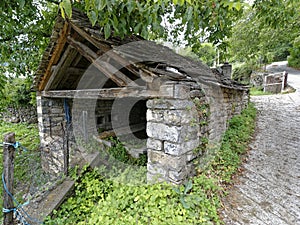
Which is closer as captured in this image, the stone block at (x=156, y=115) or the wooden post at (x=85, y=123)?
the stone block at (x=156, y=115)

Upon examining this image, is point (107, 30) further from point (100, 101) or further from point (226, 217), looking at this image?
point (100, 101)

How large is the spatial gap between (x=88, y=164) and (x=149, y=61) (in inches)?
98.9

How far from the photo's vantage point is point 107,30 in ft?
6.89

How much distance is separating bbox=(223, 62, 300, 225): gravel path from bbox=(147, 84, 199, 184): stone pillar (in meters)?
0.89

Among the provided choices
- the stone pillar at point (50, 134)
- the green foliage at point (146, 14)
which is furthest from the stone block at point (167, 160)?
the stone pillar at point (50, 134)

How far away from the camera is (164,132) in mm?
2520

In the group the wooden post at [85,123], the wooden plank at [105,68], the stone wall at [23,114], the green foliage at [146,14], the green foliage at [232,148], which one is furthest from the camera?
the stone wall at [23,114]

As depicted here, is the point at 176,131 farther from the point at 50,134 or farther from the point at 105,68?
the point at 50,134

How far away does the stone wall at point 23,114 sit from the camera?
899cm

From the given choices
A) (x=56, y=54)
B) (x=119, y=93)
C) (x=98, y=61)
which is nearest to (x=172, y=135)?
(x=119, y=93)

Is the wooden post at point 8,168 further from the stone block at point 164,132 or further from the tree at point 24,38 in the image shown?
the tree at point 24,38

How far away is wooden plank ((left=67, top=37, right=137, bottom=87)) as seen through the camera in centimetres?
275

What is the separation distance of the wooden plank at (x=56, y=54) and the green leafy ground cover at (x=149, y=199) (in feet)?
7.52

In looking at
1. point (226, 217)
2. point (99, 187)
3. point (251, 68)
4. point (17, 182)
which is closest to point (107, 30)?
point (99, 187)
